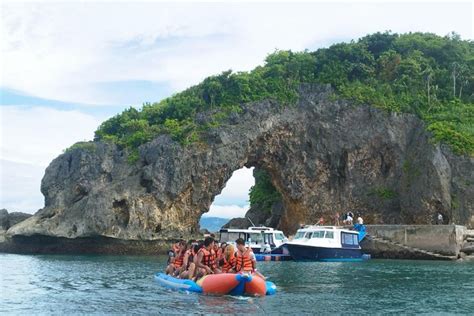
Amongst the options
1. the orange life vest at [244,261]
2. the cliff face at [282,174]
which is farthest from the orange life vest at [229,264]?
the cliff face at [282,174]

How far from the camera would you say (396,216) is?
56.0m

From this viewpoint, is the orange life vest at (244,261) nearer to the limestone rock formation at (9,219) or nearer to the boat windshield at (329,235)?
the boat windshield at (329,235)

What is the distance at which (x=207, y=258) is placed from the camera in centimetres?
2472

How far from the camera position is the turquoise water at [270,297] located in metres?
21.1

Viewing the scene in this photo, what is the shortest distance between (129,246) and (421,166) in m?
27.3

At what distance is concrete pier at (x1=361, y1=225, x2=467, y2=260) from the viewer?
151 ft

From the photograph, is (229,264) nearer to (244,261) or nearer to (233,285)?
(244,261)

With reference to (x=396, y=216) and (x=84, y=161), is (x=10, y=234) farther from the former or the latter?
(x=396, y=216)

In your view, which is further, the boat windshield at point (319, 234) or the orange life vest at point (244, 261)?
the boat windshield at point (319, 234)

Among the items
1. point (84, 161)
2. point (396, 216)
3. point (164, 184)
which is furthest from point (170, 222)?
point (396, 216)

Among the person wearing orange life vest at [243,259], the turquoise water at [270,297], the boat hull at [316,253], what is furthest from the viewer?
the boat hull at [316,253]

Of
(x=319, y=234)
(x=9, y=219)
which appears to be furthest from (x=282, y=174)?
(x=9, y=219)

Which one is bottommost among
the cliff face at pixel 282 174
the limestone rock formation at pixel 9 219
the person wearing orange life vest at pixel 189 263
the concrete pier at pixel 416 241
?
the person wearing orange life vest at pixel 189 263

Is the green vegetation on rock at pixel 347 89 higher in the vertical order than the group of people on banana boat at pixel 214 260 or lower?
higher
